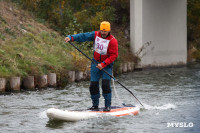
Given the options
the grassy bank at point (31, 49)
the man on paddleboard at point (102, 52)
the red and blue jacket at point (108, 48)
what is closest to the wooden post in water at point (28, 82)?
the grassy bank at point (31, 49)

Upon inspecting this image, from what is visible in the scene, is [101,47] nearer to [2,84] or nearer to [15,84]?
[2,84]

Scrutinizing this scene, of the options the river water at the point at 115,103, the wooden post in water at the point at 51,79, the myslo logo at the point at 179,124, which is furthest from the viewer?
the wooden post in water at the point at 51,79

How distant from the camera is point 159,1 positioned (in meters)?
25.0

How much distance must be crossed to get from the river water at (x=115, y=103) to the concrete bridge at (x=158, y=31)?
24.2ft

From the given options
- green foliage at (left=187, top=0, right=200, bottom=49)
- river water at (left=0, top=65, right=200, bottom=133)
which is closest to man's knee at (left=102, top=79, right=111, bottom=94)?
river water at (left=0, top=65, right=200, bottom=133)

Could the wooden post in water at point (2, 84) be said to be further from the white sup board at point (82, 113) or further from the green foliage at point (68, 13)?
the green foliage at point (68, 13)

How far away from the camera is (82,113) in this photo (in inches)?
372

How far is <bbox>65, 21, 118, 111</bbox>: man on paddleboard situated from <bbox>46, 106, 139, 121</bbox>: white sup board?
236mm

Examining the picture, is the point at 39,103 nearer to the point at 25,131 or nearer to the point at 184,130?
the point at 25,131

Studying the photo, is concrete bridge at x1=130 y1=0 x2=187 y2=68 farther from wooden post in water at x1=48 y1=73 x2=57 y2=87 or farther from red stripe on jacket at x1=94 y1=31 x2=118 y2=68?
red stripe on jacket at x1=94 y1=31 x2=118 y2=68

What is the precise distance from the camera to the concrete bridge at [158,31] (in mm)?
24078

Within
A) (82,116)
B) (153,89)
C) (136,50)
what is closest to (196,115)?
(82,116)

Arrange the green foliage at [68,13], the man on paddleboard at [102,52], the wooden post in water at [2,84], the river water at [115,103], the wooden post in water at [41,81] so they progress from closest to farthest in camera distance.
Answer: the river water at [115,103], the man on paddleboard at [102,52], the wooden post in water at [2,84], the wooden post in water at [41,81], the green foliage at [68,13]

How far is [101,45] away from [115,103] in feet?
10.4
